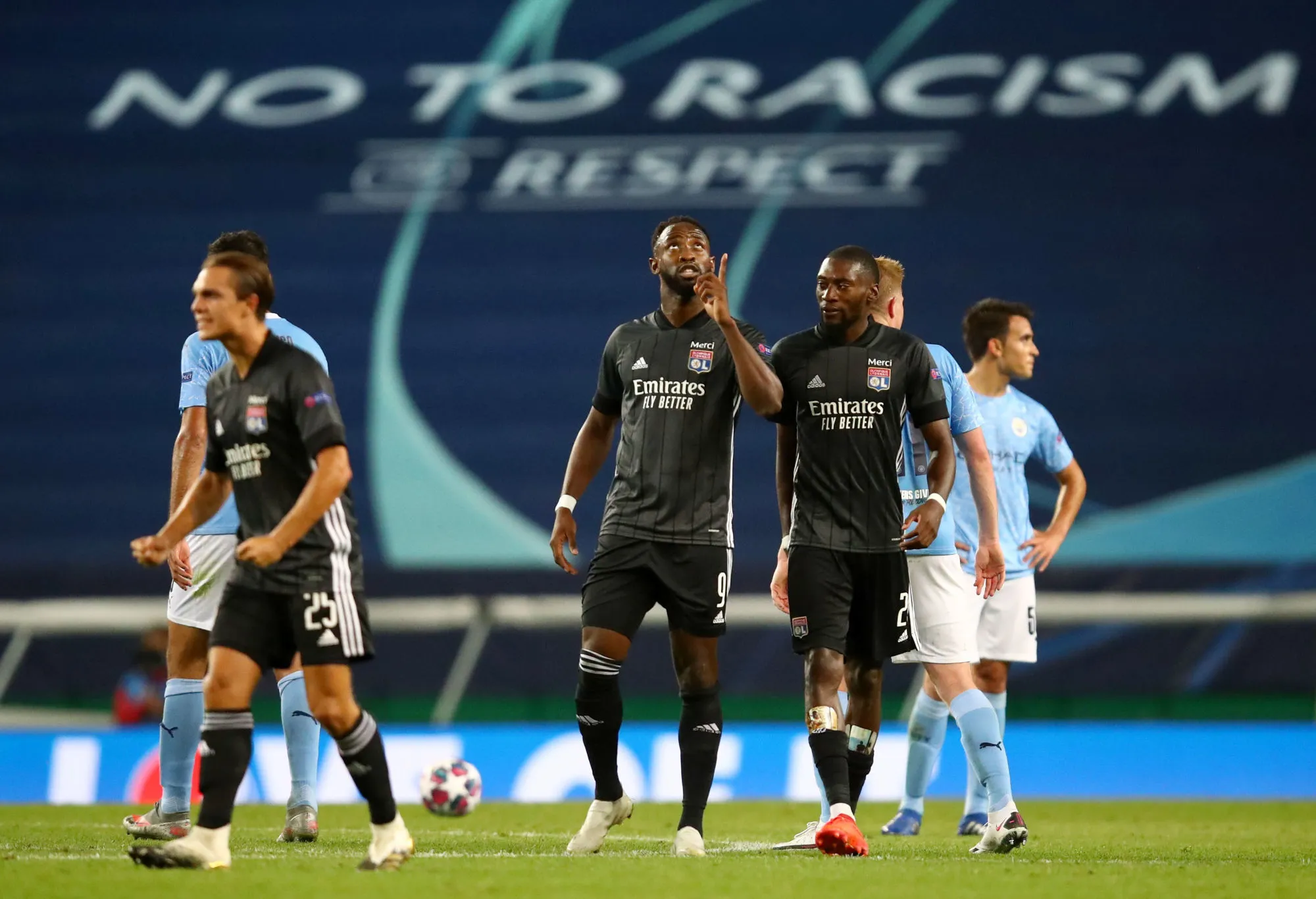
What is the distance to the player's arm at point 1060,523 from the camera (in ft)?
23.8

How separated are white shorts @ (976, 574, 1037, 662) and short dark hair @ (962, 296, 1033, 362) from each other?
992mm

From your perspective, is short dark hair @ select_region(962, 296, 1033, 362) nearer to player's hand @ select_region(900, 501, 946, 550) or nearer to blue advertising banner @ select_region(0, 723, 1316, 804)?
player's hand @ select_region(900, 501, 946, 550)

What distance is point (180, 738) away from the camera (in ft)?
19.9

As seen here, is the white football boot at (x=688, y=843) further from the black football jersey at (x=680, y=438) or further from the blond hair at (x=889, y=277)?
the blond hair at (x=889, y=277)

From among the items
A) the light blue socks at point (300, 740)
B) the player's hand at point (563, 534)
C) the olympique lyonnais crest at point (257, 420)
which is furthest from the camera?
the light blue socks at point (300, 740)

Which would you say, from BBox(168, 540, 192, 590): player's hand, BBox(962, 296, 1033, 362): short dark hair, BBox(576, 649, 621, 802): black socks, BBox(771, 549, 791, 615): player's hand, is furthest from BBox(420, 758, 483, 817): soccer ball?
BBox(962, 296, 1033, 362): short dark hair

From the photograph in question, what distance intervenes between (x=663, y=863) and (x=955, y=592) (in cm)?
152

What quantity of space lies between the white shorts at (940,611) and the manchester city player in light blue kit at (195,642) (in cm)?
214

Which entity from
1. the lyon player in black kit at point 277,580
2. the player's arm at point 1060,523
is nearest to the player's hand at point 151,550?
the lyon player in black kit at point 277,580

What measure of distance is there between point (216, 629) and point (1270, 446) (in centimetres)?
1035

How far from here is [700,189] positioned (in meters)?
14.0

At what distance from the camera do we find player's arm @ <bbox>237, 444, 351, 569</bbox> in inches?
184

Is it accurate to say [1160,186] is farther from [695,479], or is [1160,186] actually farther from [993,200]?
[695,479]

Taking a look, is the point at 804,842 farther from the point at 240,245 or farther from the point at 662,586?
the point at 240,245
